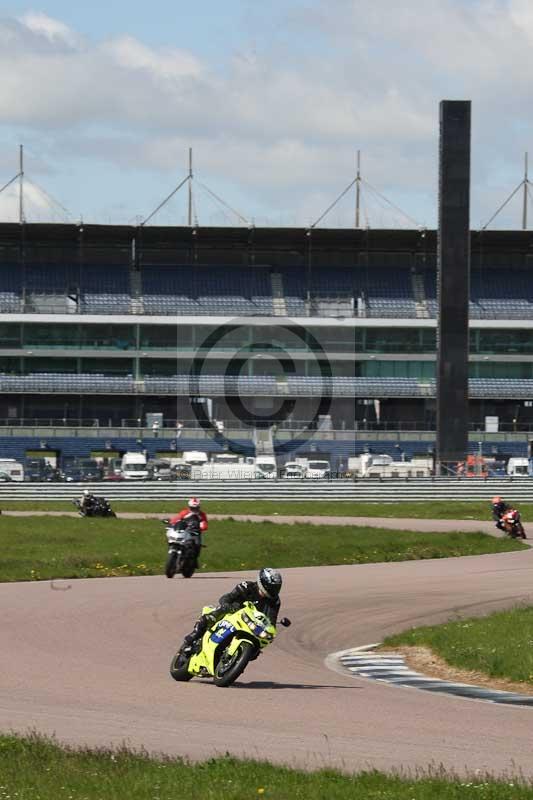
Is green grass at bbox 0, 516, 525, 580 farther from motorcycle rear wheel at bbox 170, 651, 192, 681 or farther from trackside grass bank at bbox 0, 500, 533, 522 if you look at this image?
motorcycle rear wheel at bbox 170, 651, 192, 681

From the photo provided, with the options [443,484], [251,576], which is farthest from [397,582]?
[443,484]

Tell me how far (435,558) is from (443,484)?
2660 cm

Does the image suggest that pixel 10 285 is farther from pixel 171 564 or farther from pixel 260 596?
pixel 260 596

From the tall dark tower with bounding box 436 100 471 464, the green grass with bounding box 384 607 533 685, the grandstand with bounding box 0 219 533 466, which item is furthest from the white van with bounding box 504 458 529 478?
the green grass with bounding box 384 607 533 685

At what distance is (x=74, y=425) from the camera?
9431cm

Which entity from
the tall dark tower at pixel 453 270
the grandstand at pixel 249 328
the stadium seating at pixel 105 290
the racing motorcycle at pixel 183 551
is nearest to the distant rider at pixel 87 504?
the racing motorcycle at pixel 183 551

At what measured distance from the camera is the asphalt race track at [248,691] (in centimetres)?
1173

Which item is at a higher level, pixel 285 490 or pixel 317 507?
pixel 285 490

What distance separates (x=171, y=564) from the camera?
29.0 m

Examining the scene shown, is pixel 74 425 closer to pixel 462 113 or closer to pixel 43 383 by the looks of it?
pixel 43 383

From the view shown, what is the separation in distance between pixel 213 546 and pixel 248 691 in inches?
808

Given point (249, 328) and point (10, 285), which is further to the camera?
point (10, 285)

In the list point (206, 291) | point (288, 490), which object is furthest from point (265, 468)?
point (206, 291)

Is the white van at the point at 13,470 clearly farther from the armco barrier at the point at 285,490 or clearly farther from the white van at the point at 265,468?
the armco barrier at the point at 285,490
